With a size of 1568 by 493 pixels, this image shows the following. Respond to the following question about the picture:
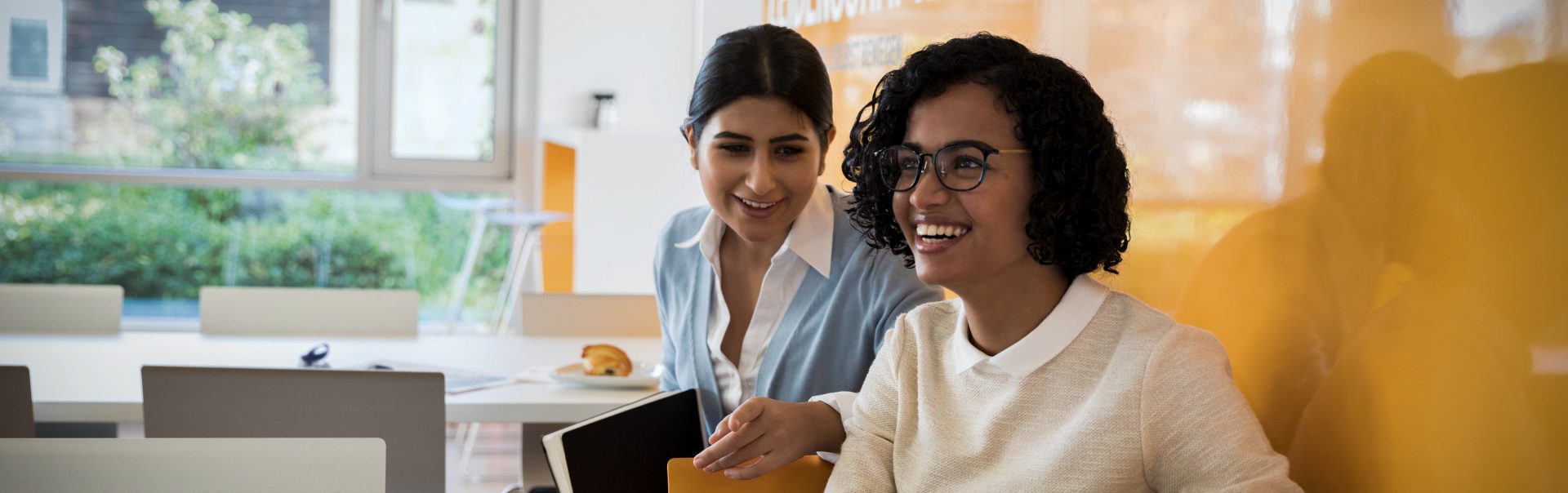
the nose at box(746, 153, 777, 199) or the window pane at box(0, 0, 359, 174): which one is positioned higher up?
the window pane at box(0, 0, 359, 174)

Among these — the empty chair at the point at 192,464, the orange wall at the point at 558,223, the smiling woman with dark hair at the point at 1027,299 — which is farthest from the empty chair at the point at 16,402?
the orange wall at the point at 558,223

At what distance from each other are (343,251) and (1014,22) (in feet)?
17.6

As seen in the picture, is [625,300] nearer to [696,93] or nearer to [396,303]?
[396,303]

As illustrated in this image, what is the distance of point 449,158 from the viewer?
6.67 metres

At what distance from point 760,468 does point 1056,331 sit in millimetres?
404

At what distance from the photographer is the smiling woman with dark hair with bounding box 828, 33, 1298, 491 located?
114 centimetres

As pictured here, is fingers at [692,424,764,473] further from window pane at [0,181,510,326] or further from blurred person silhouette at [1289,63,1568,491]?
window pane at [0,181,510,326]

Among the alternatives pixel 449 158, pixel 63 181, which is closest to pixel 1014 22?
pixel 449 158

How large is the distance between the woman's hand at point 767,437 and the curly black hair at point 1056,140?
1.08ft

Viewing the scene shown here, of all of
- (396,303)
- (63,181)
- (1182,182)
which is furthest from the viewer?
(63,181)

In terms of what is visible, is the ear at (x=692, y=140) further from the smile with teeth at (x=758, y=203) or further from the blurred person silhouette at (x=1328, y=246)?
the blurred person silhouette at (x=1328, y=246)

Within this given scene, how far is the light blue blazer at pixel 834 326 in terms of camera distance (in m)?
1.80

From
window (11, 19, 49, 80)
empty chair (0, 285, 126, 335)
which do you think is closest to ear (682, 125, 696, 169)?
empty chair (0, 285, 126, 335)

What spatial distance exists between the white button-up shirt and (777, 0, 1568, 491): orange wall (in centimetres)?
49
